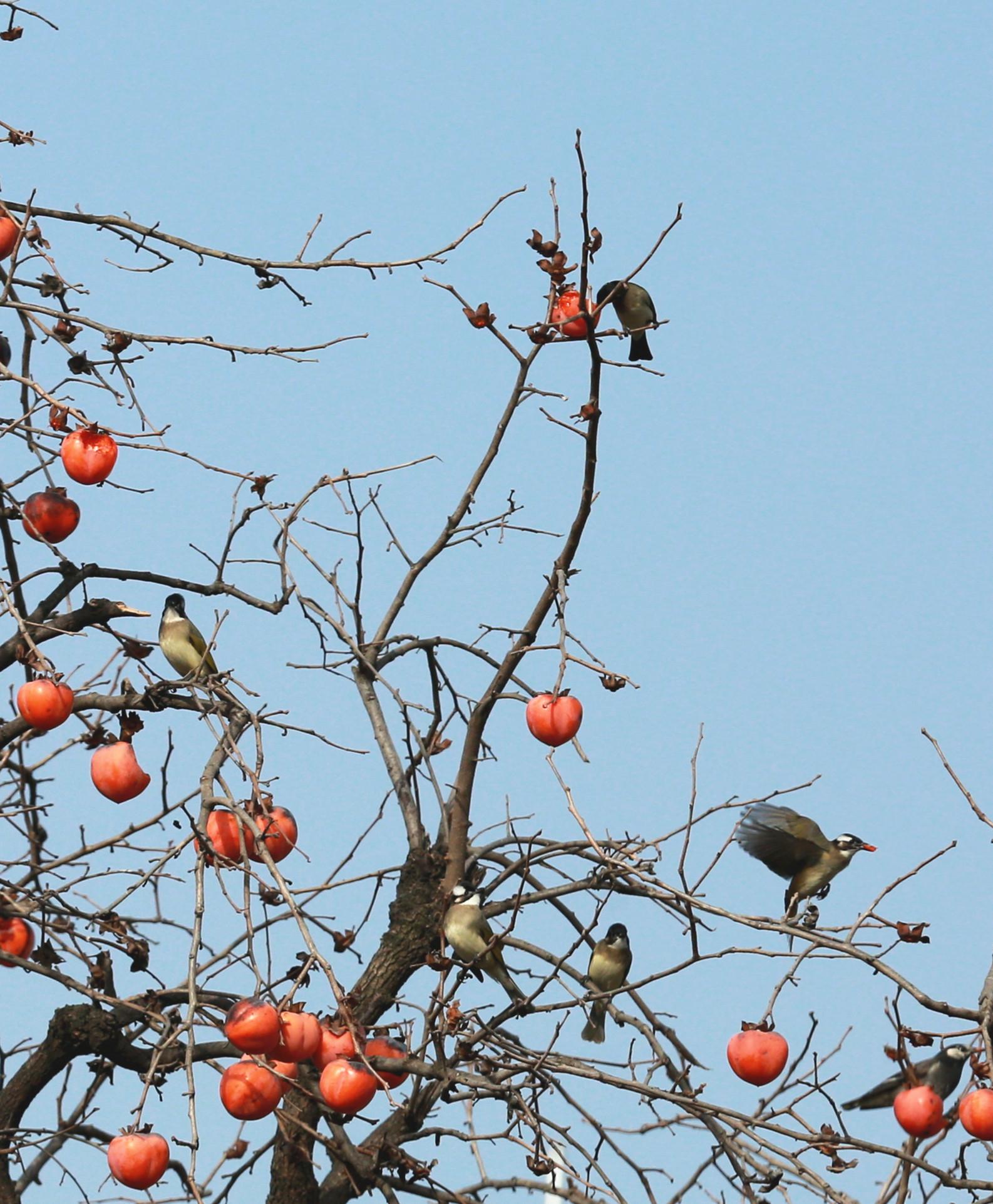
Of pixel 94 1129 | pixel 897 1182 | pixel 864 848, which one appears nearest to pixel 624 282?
pixel 897 1182

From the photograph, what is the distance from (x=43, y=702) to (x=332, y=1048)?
134 centimetres

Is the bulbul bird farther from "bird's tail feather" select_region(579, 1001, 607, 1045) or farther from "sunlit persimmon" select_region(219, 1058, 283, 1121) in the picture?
"sunlit persimmon" select_region(219, 1058, 283, 1121)

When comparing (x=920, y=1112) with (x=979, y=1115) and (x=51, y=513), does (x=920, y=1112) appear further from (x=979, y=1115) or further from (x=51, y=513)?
(x=51, y=513)

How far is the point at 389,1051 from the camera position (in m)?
5.10

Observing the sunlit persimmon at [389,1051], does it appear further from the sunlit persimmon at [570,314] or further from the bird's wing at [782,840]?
the sunlit persimmon at [570,314]

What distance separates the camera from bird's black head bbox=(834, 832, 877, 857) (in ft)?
22.9

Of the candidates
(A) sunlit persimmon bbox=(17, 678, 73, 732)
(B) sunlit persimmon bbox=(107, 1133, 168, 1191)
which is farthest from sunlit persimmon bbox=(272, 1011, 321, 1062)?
(A) sunlit persimmon bbox=(17, 678, 73, 732)

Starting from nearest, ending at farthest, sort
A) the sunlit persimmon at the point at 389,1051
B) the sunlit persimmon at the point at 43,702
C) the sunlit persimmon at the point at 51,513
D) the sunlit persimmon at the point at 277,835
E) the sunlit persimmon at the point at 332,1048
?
the sunlit persimmon at the point at 332,1048 → the sunlit persimmon at the point at 277,835 → the sunlit persimmon at the point at 43,702 → the sunlit persimmon at the point at 389,1051 → the sunlit persimmon at the point at 51,513

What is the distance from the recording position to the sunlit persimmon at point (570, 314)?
491cm

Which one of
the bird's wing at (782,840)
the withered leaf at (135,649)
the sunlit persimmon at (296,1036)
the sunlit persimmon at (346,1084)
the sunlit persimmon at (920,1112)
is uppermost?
the bird's wing at (782,840)

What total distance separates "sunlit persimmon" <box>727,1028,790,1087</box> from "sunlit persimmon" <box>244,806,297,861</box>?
1426 mm

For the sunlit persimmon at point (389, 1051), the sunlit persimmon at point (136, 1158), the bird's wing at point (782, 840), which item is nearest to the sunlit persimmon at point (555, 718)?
the sunlit persimmon at point (389, 1051)

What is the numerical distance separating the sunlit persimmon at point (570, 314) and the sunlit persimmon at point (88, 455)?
4.26 feet

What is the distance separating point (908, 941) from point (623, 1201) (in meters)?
1.07
